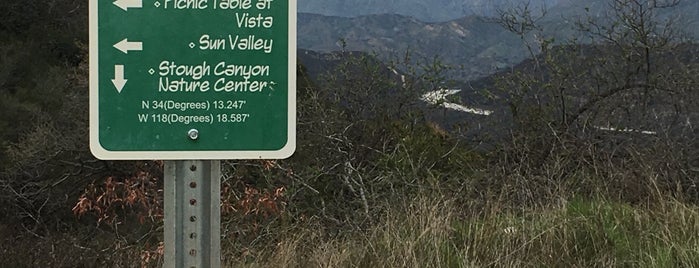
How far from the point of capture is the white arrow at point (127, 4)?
5.36ft

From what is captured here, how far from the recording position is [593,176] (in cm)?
471

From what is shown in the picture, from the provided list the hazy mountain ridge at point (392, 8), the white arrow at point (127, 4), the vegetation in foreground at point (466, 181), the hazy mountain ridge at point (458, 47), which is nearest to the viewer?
the white arrow at point (127, 4)

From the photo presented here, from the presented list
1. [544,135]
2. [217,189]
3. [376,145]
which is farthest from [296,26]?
[376,145]

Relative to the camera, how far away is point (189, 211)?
1.69 m

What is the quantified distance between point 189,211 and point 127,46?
0.37 meters

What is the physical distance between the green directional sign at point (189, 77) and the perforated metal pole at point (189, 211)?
37 millimetres

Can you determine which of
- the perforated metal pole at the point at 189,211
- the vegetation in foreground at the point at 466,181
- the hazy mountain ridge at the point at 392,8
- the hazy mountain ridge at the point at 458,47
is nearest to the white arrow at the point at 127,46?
the perforated metal pole at the point at 189,211

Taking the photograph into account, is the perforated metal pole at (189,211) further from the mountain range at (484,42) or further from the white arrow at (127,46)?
the mountain range at (484,42)

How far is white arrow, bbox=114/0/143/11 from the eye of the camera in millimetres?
1635

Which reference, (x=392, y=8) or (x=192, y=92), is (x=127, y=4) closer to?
(x=192, y=92)

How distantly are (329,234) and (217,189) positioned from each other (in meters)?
2.92

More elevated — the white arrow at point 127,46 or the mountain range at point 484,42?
the mountain range at point 484,42

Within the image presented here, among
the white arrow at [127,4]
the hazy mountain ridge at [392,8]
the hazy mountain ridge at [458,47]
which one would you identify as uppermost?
the hazy mountain ridge at [392,8]

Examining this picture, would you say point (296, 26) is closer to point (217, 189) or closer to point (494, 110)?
point (217, 189)
